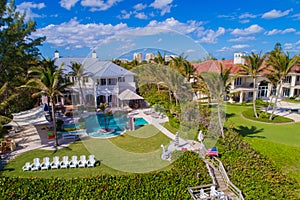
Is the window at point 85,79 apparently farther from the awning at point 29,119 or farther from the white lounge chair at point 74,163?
the white lounge chair at point 74,163

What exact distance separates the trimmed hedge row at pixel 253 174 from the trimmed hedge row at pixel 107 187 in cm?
183

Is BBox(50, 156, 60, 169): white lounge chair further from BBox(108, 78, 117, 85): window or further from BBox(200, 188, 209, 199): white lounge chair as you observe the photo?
BBox(108, 78, 117, 85): window

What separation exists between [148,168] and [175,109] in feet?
32.3

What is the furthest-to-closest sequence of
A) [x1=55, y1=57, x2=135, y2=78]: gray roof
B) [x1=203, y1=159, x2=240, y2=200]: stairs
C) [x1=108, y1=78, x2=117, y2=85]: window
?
1. [x1=108, y1=78, x2=117, y2=85]: window
2. [x1=55, y1=57, x2=135, y2=78]: gray roof
3. [x1=203, y1=159, x2=240, y2=200]: stairs

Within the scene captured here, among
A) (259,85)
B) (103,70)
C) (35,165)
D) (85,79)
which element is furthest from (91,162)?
(259,85)

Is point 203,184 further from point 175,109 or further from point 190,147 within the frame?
point 175,109

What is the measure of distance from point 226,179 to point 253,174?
4.20 ft

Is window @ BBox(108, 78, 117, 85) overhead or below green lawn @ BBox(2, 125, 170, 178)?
overhead

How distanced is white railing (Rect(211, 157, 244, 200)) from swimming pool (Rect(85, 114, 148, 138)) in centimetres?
951

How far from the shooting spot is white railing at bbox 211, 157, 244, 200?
371 inches

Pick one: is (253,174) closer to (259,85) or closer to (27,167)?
(27,167)

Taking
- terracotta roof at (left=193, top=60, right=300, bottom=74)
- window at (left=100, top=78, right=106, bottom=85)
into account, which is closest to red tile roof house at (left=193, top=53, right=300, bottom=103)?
terracotta roof at (left=193, top=60, right=300, bottom=74)

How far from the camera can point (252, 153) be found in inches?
471

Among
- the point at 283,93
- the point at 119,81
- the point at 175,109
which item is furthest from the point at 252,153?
the point at 283,93
